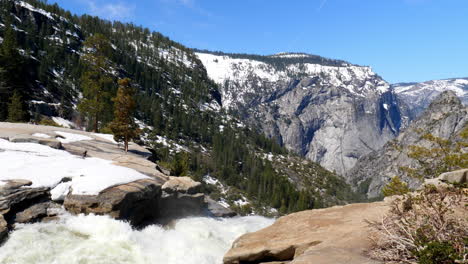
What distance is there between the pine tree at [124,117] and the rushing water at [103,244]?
1890 cm

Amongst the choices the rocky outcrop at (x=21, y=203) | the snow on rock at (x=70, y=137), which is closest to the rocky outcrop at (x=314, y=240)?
the rocky outcrop at (x=21, y=203)

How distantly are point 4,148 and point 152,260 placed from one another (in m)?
15.5

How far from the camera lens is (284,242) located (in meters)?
11.6

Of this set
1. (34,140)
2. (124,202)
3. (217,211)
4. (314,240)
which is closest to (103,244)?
(124,202)

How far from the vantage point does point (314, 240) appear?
1096 cm

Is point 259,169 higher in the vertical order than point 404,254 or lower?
lower

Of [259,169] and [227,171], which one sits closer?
[227,171]

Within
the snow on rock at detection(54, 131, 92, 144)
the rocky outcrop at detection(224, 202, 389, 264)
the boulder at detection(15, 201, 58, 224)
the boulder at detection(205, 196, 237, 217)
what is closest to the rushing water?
the boulder at detection(15, 201, 58, 224)

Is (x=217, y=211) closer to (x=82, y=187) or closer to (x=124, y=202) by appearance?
(x=124, y=202)

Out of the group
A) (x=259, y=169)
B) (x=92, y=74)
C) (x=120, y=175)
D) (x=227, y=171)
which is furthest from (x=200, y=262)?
(x=259, y=169)

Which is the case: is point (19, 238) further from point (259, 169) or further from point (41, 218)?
point (259, 169)

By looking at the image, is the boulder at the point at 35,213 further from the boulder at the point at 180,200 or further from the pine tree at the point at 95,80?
the pine tree at the point at 95,80

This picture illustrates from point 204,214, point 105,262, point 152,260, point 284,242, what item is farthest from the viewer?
point 204,214

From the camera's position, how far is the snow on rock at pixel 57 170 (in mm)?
19953
